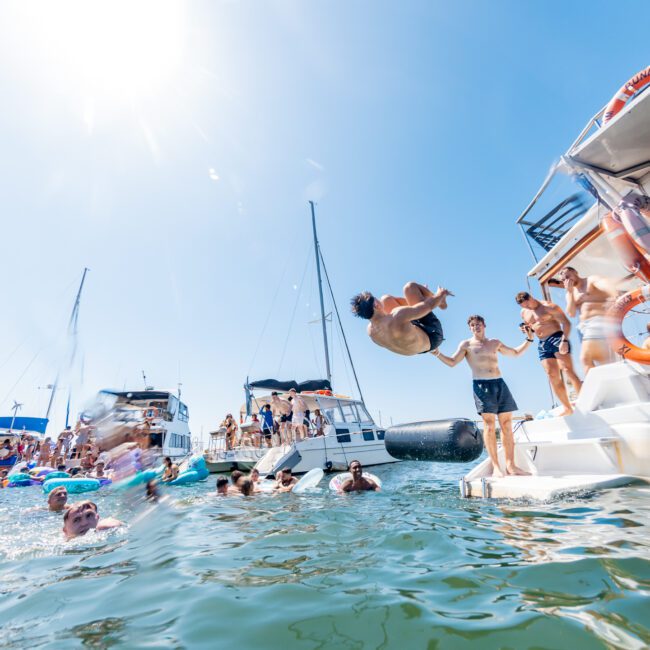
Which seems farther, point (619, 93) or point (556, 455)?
point (619, 93)

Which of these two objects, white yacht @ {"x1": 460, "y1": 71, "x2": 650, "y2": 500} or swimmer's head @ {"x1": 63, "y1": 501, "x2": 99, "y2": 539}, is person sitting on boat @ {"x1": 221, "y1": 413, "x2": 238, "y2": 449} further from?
white yacht @ {"x1": 460, "y1": 71, "x2": 650, "y2": 500}

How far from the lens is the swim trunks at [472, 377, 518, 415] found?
5.09 m

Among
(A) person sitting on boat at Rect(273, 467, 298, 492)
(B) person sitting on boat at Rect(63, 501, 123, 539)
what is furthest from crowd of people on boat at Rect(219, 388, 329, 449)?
(B) person sitting on boat at Rect(63, 501, 123, 539)

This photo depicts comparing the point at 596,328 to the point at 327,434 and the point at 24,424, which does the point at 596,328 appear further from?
the point at 24,424

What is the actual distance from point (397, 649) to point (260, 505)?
18.9ft

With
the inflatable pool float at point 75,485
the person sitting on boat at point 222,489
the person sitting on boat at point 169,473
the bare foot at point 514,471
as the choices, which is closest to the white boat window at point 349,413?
the person sitting on boat at point 169,473

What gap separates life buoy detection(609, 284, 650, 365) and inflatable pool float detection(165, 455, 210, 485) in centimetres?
1225

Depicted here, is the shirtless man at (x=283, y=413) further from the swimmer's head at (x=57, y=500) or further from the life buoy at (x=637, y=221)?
the life buoy at (x=637, y=221)

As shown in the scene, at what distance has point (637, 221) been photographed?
404 centimetres

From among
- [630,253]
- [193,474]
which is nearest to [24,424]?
[193,474]

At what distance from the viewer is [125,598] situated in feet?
8.09

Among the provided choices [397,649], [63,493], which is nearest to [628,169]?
[397,649]

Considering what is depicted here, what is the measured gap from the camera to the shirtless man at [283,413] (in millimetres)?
15086

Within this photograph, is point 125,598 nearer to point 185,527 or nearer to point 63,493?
point 185,527
